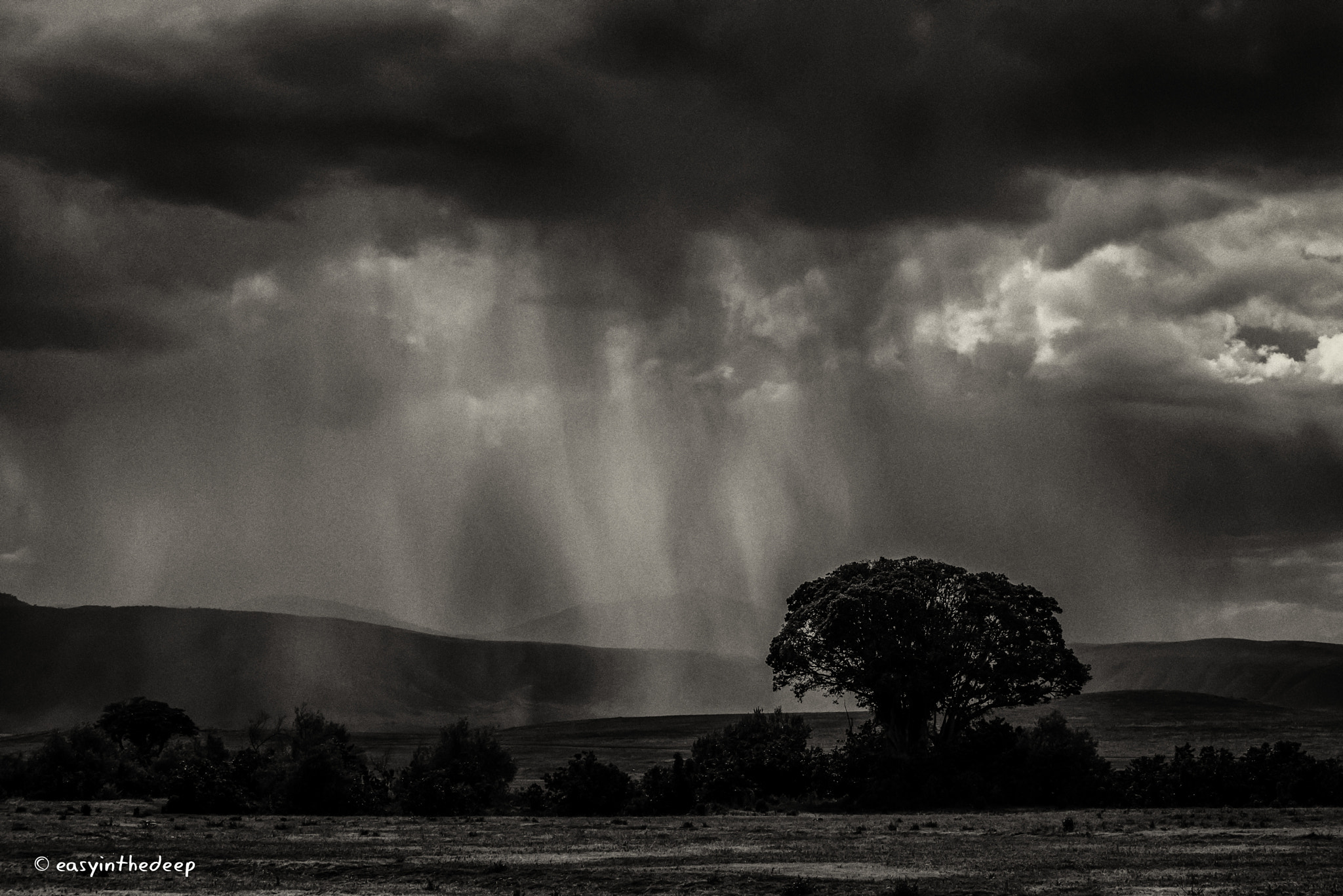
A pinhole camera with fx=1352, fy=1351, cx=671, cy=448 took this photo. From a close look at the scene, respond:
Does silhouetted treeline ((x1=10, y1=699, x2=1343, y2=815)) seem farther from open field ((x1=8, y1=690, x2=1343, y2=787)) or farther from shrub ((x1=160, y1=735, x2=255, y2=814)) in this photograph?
open field ((x1=8, y1=690, x2=1343, y2=787))

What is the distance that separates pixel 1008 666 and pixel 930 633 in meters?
4.13

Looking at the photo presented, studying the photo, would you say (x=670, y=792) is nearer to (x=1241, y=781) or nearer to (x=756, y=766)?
(x=756, y=766)

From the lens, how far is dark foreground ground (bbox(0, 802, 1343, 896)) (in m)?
30.0

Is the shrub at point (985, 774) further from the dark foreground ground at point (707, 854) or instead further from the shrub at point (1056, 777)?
the dark foreground ground at point (707, 854)

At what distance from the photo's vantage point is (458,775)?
67.1m

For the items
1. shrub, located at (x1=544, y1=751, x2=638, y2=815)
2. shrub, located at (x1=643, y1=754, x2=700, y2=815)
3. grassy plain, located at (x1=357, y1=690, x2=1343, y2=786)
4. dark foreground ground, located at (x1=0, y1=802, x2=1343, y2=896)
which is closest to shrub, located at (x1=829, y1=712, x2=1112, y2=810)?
dark foreground ground, located at (x1=0, y1=802, x2=1343, y2=896)

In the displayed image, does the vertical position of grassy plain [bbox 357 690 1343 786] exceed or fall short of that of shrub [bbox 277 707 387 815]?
it falls short

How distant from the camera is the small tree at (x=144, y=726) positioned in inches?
4427

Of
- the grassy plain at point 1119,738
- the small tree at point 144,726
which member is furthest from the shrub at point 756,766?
the small tree at point 144,726

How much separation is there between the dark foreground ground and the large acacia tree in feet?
38.1

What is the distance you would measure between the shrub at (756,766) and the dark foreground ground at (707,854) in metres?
10.8

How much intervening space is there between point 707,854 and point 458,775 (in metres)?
31.2

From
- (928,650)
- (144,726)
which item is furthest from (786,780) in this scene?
(144,726)

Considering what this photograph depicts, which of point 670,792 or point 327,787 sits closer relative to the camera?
point 327,787
